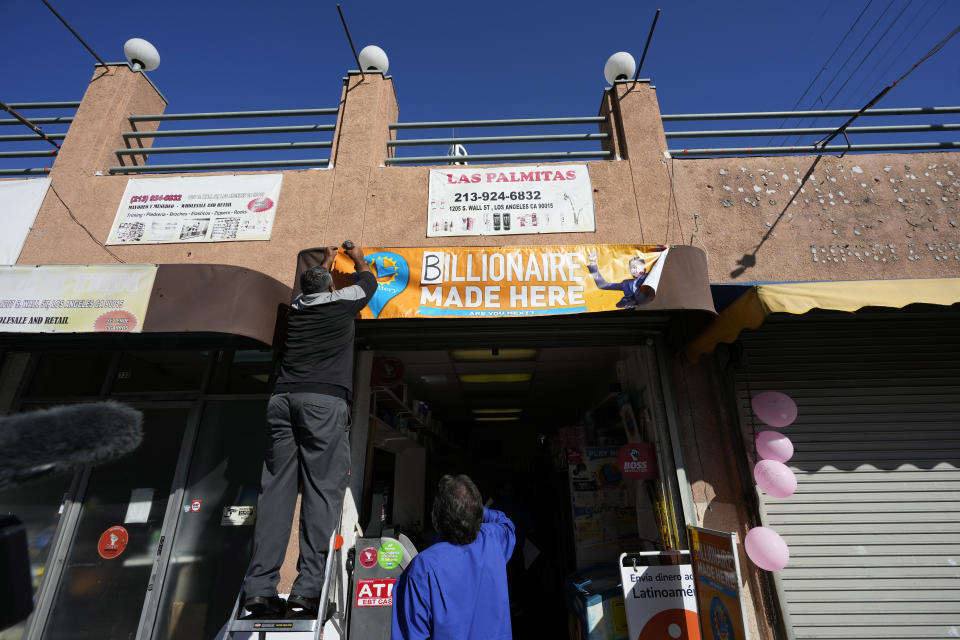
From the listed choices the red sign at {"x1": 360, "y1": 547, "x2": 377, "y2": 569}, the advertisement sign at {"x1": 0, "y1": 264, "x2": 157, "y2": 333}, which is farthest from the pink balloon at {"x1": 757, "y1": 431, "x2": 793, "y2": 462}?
the advertisement sign at {"x1": 0, "y1": 264, "x2": 157, "y2": 333}

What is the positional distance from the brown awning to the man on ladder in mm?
378

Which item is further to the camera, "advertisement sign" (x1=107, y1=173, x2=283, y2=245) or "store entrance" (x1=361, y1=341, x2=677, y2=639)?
"advertisement sign" (x1=107, y1=173, x2=283, y2=245)

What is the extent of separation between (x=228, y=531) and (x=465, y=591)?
3245 millimetres

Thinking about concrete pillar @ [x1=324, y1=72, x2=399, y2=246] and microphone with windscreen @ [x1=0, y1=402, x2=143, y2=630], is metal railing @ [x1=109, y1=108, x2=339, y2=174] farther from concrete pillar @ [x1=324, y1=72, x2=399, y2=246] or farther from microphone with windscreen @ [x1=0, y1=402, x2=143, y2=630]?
microphone with windscreen @ [x1=0, y1=402, x2=143, y2=630]

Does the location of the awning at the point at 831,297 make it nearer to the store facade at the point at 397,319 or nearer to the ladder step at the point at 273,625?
the store facade at the point at 397,319

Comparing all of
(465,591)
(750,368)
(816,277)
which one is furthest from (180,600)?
(816,277)

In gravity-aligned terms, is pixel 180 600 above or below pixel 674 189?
below

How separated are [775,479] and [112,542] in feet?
→ 21.0

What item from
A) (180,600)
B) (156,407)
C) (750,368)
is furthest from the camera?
(156,407)

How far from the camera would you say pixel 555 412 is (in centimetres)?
1071

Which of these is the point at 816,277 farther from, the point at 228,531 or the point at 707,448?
the point at 228,531

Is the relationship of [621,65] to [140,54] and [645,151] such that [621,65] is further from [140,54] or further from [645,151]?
[140,54]

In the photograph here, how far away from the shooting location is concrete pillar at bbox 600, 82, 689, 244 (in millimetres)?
5012

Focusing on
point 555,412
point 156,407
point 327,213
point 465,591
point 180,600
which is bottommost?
point 180,600
